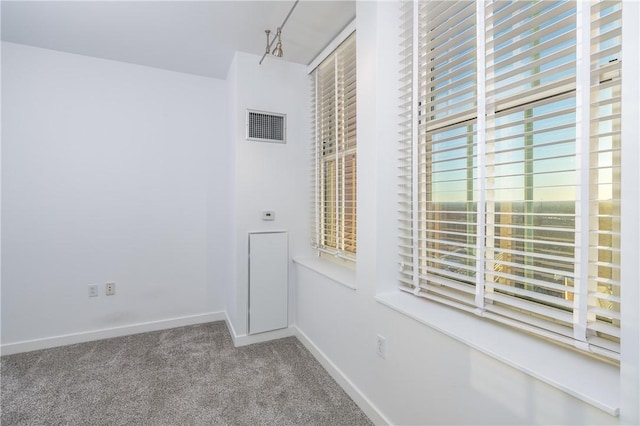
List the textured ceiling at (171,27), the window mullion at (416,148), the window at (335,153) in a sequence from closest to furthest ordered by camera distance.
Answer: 1. the window mullion at (416,148)
2. the textured ceiling at (171,27)
3. the window at (335,153)

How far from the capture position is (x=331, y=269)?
246 cm

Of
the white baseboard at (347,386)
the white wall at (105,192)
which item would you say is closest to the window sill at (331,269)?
the white baseboard at (347,386)

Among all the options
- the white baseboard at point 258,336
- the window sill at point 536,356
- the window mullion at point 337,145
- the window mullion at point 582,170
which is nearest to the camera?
the window sill at point 536,356

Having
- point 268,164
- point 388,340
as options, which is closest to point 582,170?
point 388,340

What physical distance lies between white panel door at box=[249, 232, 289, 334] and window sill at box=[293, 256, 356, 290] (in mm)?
191

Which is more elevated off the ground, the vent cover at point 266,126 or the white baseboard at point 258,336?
the vent cover at point 266,126

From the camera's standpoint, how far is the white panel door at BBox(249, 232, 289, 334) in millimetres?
2754

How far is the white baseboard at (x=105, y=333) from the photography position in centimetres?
258

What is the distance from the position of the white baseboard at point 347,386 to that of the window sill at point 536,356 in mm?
699

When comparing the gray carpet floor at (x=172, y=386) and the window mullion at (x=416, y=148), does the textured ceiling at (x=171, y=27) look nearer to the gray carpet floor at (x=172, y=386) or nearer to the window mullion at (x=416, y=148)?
the window mullion at (x=416, y=148)

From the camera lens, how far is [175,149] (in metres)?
3.10

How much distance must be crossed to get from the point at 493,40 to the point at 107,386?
306cm

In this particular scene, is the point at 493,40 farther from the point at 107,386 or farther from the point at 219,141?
the point at 107,386

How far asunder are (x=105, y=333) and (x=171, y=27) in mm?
2742
